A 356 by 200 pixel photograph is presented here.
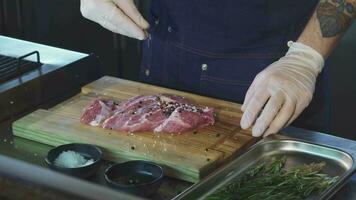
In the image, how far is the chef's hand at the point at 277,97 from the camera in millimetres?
1630

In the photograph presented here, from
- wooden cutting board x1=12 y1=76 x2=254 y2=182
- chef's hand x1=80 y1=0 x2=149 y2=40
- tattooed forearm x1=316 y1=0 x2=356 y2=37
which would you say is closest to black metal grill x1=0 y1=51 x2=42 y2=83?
wooden cutting board x1=12 y1=76 x2=254 y2=182

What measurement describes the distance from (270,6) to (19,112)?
874mm

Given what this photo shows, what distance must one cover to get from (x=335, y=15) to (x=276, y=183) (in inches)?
24.4

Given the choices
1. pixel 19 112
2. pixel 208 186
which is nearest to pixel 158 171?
pixel 208 186

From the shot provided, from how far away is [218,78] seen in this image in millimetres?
2055

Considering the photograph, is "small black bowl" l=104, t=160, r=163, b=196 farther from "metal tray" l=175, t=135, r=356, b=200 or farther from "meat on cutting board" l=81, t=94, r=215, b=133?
"meat on cutting board" l=81, t=94, r=215, b=133

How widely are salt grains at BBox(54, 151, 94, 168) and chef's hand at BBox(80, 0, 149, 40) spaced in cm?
49

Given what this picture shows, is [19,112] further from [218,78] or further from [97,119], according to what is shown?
[218,78]

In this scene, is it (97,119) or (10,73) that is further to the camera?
(10,73)

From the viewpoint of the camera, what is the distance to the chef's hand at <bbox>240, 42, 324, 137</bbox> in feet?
5.35

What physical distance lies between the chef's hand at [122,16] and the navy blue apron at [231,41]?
21 centimetres

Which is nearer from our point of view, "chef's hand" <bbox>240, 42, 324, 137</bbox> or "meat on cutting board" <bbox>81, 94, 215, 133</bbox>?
"chef's hand" <bbox>240, 42, 324, 137</bbox>

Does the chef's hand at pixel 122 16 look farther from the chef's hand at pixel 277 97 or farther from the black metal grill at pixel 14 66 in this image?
the chef's hand at pixel 277 97

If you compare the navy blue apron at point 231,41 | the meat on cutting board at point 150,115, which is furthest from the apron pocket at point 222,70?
the meat on cutting board at point 150,115
